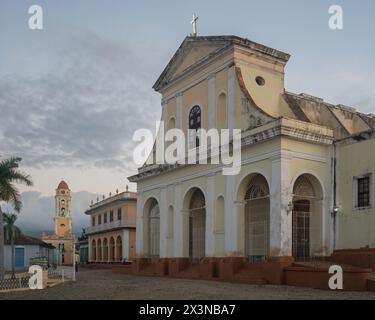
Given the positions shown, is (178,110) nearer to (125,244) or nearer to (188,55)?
(188,55)

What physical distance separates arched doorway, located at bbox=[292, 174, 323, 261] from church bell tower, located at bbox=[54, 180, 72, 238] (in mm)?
52507

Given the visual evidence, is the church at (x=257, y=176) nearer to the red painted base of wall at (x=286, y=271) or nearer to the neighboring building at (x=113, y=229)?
the red painted base of wall at (x=286, y=271)

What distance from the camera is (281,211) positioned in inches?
723

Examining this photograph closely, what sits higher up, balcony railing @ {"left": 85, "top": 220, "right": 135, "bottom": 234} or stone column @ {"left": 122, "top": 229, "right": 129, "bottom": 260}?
balcony railing @ {"left": 85, "top": 220, "right": 135, "bottom": 234}

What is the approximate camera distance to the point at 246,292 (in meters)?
15.3

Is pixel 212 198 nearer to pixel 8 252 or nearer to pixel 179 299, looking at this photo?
pixel 179 299

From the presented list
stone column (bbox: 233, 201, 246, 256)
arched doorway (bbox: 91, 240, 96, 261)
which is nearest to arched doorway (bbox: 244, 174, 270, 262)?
stone column (bbox: 233, 201, 246, 256)

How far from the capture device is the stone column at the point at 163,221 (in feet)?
84.7

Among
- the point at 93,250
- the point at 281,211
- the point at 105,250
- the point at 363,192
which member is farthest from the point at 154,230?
the point at 93,250

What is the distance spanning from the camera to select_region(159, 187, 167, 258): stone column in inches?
1016

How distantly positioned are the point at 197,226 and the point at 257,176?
17.7 ft

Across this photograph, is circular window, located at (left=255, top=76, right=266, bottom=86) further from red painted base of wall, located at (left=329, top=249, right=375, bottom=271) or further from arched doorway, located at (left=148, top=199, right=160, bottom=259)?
arched doorway, located at (left=148, top=199, right=160, bottom=259)
